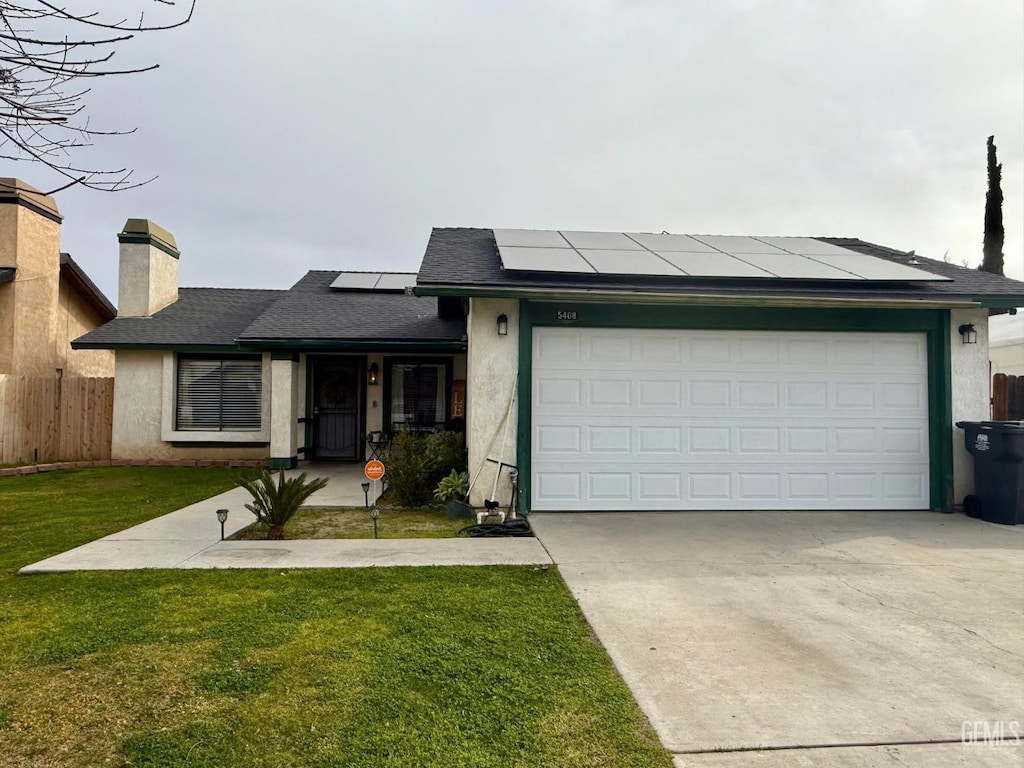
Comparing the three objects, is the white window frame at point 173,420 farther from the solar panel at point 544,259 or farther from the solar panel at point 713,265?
the solar panel at point 713,265

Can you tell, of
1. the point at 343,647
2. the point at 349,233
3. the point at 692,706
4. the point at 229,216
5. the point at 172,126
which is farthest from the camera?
the point at 349,233

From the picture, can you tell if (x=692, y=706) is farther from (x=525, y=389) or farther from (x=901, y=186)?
(x=901, y=186)

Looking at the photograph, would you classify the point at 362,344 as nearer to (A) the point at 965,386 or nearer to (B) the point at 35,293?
(B) the point at 35,293

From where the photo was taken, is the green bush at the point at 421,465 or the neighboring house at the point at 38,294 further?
the neighboring house at the point at 38,294

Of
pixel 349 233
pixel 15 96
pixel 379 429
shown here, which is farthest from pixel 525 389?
pixel 349 233

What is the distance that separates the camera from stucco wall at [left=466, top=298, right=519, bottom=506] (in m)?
7.22

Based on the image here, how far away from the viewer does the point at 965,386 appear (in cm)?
771

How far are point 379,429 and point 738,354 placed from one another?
25.2ft

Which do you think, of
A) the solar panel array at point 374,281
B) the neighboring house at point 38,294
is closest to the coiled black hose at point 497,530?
the solar panel array at point 374,281

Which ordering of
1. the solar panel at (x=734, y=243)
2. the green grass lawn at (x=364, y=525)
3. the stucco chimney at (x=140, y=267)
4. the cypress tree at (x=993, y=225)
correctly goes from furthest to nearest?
1. the cypress tree at (x=993, y=225)
2. the stucco chimney at (x=140, y=267)
3. the solar panel at (x=734, y=243)
4. the green grass lawn at (x=364, y=525)

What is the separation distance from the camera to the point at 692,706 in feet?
9.12

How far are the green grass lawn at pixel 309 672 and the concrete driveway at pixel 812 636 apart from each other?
322 millimetres

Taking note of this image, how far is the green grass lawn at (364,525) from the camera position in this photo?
244 inches

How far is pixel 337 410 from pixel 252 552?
7.61 meters
